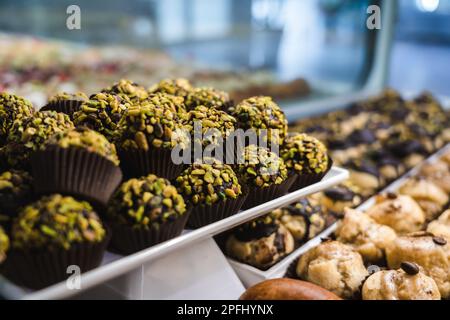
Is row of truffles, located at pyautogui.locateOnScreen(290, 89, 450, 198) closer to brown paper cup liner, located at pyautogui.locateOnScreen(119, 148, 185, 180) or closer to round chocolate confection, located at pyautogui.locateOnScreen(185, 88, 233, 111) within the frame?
round chocolate confection, located at pyautogui.locateOnScreen(185, 88, 233, 111)

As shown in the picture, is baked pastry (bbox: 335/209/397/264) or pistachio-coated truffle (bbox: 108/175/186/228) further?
baked pastry (bbox: 335/209/397/264)

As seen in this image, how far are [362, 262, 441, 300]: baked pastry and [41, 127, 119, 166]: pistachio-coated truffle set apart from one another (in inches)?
39.4

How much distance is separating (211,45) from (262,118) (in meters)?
4.76

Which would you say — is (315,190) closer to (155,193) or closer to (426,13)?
(155,193)

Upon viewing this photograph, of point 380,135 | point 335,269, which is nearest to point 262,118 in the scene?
point 335,269

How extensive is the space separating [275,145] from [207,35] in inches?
186

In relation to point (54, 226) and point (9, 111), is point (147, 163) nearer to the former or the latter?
point (54, 226)

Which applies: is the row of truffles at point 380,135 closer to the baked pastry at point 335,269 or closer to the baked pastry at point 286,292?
the baked pastry at point 335,269

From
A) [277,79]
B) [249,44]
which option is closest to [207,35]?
[249,44]

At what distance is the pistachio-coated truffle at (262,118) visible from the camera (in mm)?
1629

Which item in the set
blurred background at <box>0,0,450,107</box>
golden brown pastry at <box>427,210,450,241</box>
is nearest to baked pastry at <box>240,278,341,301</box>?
golden brown pastry at <box>427,210,450,241</box>

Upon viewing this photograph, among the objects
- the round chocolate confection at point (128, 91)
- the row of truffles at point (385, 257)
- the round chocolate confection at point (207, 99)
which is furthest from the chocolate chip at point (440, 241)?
the round chocolate confection at point (128, 91)

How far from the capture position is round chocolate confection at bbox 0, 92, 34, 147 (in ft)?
4.73

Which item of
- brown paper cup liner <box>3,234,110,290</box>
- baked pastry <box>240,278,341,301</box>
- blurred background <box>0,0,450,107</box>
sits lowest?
baked pastry <box>240,278,341,301</box>
